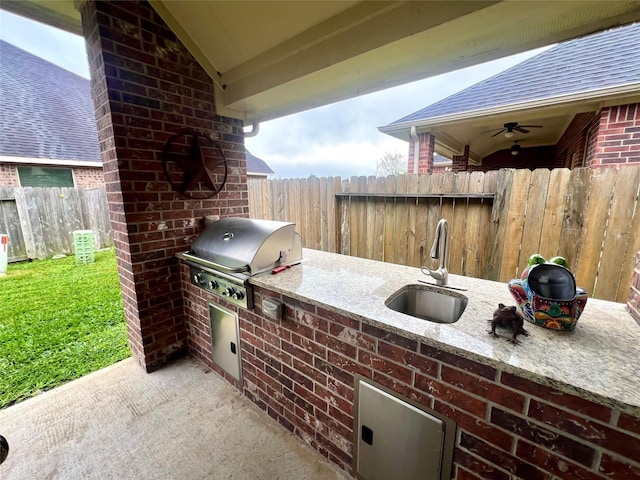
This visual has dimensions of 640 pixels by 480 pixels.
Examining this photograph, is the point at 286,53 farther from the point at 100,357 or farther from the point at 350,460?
the point at 100,357

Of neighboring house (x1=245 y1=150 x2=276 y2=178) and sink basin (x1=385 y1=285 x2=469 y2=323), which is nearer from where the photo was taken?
sink basin (x1=385 y1=285 x2=469 y2=323)

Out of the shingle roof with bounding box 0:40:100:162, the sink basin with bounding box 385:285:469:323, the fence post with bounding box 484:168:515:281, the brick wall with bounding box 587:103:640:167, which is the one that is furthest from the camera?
the shingle roof with bounding box 0:40:100:162

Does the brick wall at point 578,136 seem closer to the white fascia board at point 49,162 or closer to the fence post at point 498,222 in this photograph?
the fence post at point 498,222

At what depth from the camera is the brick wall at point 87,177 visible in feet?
25.7

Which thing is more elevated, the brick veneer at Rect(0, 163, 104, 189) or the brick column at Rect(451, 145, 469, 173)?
the brick column at Rect(451, 145, 469, 173)

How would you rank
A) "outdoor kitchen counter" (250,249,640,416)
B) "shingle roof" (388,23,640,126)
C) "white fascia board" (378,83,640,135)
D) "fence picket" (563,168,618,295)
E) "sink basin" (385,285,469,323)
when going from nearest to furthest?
"outdoor kitchen counter" (250,249,640,416) < "sink basin" (385,285,469,323) < "fence picket" (563,168,618,295) < "white fascia board" (378,83,640,135) < "shingle roof" (388,23,640,126)

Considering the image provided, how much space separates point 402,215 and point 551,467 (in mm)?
2420

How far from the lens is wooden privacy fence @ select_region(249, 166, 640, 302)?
208 cm

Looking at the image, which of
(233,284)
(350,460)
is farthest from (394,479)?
(233,284)

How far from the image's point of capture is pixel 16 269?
518 centimetres

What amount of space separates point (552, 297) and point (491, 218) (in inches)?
68.4

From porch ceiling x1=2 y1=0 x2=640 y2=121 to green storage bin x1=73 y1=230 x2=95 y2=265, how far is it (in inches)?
186

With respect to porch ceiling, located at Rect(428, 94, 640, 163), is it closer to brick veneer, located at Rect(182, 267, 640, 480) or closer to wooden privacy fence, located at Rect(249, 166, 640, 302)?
wooden privacy fence, located at Rect(249, 166, 640, 302)

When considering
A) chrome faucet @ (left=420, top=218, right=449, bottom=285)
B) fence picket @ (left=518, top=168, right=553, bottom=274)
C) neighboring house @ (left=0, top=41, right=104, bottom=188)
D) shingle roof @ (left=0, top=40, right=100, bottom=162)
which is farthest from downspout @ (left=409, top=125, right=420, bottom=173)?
shingle roof @ (left=0, top=40, right=100, bottom=162)
